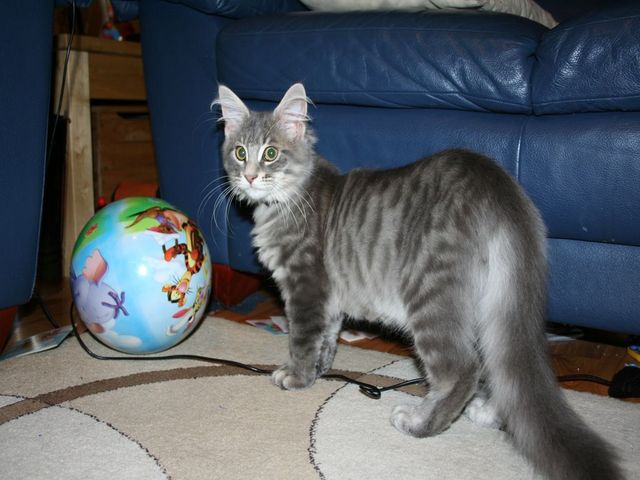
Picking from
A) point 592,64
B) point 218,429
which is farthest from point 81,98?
point 592,64

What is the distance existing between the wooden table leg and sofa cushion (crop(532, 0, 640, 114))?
1.84 meters

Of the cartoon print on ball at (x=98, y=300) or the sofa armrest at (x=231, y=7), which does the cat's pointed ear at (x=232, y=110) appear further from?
the cartoon print on ball at (x=98, y=300)

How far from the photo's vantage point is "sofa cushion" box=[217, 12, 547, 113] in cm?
162

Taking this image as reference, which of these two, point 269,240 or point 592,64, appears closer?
point 592,64

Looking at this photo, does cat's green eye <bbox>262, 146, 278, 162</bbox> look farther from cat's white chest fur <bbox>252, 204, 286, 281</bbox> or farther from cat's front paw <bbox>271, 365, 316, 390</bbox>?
cat's front paw <bbox>271, 365, 316, 390</bbox>

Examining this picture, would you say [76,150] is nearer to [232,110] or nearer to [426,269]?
[232,110]

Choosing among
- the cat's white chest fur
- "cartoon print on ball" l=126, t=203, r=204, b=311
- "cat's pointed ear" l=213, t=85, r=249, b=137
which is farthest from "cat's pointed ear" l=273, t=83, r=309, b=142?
"cartoon print on ball" l=126, t=203, r=204, b=311

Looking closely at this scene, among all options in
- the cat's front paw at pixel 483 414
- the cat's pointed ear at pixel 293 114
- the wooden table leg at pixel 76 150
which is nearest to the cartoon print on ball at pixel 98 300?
the cat's pointed ear at pixel 293 114

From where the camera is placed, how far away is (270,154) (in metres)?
1.72

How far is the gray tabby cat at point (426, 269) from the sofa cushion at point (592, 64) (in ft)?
1.26

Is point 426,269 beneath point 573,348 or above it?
above

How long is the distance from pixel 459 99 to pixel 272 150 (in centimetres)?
53

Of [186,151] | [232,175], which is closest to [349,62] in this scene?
[232,175]

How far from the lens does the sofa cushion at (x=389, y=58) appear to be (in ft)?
5.33
